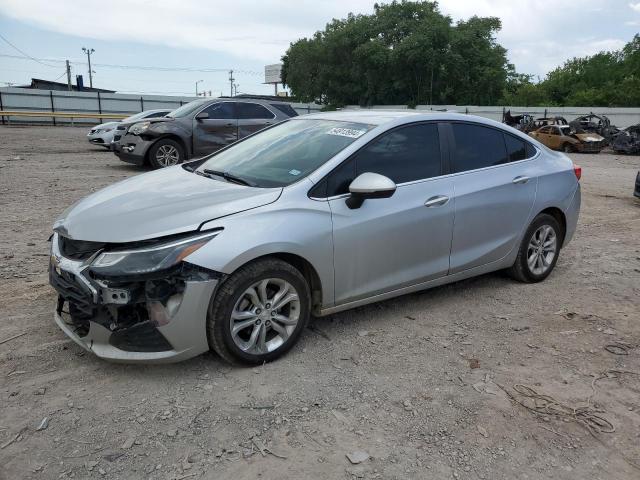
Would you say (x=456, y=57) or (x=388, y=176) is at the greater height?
(x=456, y=57)

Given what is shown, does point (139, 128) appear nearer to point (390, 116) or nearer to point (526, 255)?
point (390, 116)

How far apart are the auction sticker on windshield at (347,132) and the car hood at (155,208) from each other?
2.57 ft

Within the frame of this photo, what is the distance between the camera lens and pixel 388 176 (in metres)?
3.94

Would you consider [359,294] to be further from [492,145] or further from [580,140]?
[580,140]

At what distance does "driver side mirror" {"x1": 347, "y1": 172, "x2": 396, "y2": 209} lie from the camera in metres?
3.52

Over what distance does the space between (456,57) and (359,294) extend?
40216 millimetres

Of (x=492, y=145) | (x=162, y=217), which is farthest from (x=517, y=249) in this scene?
(x=162, y=217)

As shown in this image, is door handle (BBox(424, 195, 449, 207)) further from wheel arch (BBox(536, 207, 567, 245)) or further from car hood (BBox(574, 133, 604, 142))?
car hood (BBox(574, 133, 604, 142))

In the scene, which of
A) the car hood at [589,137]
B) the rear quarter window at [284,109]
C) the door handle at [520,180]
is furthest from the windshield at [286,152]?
the car hood at [589,137]

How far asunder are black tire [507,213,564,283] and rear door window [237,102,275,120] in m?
8.12

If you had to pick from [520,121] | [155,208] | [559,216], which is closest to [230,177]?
[155,208]

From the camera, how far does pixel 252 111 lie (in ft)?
39.1

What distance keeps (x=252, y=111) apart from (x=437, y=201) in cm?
860

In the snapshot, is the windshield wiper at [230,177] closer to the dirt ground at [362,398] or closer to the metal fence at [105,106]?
the dirt ground at [362,398]
